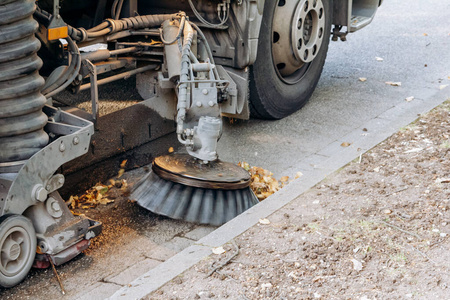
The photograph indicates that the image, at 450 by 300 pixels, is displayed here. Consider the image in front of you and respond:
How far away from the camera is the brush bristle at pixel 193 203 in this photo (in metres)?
4.18

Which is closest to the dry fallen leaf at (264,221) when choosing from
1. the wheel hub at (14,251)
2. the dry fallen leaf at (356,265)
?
Result: the dry fallen leaf at (356,265)

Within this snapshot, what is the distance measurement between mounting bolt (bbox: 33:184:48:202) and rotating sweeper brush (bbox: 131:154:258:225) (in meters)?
0.84

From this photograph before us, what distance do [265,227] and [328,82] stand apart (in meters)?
3.65

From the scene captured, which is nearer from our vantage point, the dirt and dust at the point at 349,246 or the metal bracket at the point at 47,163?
the dirt and dust at the point at 349,246

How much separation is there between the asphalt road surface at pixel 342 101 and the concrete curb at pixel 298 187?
0.27ft

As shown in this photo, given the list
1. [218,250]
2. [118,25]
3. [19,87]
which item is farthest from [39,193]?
[118,25]

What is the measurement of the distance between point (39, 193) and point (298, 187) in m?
1.64

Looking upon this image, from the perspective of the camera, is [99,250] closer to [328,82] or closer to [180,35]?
[180,35]

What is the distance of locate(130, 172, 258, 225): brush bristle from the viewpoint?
165 inches

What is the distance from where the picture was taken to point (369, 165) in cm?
473

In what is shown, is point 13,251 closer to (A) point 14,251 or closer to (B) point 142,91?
(A) point 14,251

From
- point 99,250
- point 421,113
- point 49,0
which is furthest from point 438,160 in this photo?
point 49,0

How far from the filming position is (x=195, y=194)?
4195mm

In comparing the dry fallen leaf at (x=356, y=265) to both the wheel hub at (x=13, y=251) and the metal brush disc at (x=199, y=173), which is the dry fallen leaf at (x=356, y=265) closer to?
the metal brush disc at (x=199, y=173)
